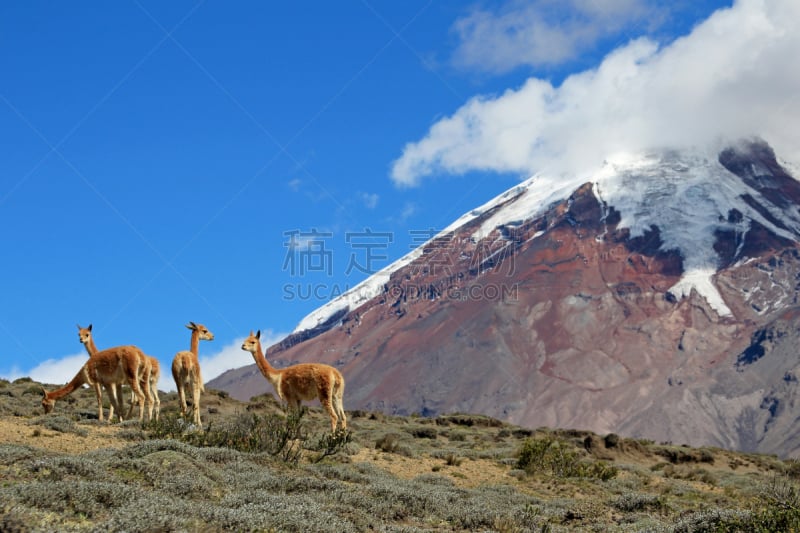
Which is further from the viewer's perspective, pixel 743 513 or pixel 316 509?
pixel 743 513

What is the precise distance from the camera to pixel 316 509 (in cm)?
1278

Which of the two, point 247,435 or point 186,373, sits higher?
point 186,373

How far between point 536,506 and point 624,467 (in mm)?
13353

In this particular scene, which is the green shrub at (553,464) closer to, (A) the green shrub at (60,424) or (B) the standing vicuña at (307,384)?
(B) the standing vicuña at (307,384)

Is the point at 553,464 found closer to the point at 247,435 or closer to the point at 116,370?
the point at 247,435

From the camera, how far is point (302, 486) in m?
15.2

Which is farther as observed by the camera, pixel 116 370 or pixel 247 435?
pixel 116 370

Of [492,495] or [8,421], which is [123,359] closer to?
[8,421]

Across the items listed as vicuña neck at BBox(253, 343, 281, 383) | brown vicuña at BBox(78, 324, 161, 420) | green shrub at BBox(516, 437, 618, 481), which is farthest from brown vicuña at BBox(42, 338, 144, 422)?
green shrub at BBox(516, 437, 618, 481)

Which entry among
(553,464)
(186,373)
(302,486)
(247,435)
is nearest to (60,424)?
(186,373)

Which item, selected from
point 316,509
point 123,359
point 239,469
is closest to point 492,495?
point 239,469

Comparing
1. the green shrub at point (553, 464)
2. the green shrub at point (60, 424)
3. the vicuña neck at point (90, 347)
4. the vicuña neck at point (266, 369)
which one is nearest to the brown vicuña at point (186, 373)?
the vicuña neck at point (266, 369)

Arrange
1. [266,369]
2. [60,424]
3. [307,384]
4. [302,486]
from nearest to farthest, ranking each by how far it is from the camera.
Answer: [302,486] < [60,424] < [307,384] < [266,369]

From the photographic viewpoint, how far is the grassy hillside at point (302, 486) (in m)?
11.4
